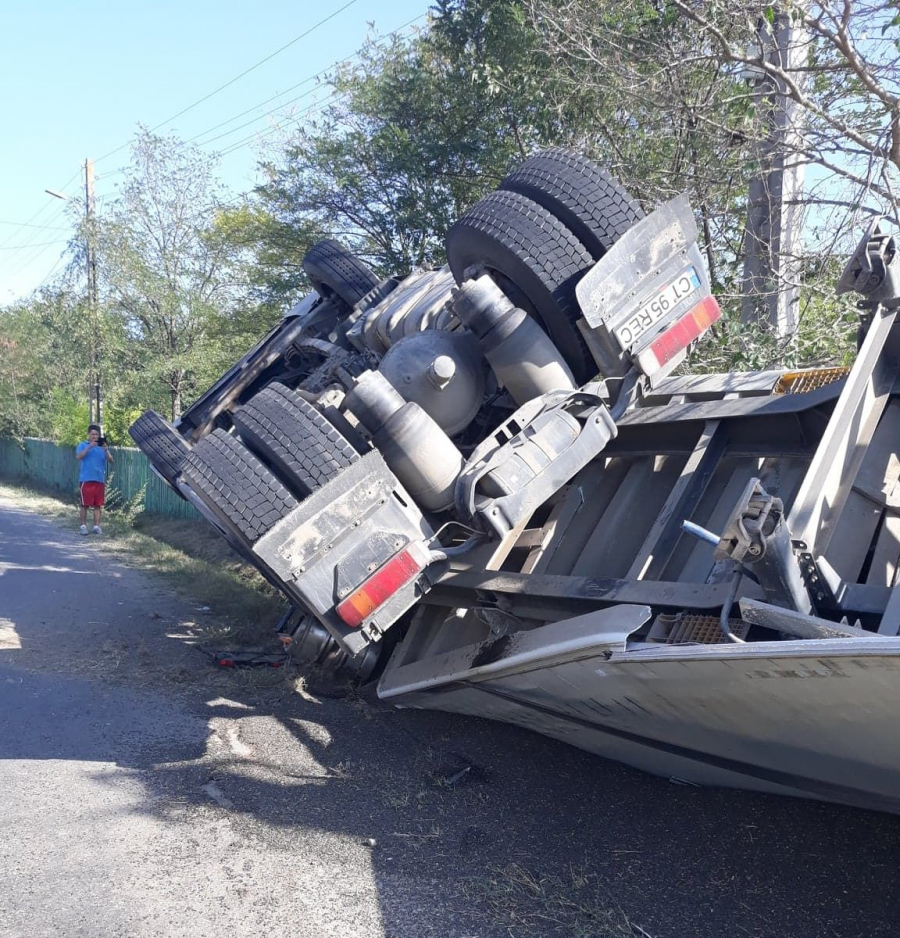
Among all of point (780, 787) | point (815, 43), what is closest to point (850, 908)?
point (780, 787)

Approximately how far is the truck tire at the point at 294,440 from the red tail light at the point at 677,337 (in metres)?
1.44

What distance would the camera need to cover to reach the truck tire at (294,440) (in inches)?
160

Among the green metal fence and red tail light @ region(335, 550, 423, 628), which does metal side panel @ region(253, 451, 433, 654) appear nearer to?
red tail light @ region(335, 550, 423, 628)

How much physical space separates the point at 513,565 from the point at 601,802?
124 cm

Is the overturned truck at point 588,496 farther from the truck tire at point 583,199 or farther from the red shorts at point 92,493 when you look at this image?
the red shorts at point 92,493

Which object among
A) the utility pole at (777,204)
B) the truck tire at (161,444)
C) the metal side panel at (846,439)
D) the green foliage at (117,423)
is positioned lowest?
the green foliage at (117,423)

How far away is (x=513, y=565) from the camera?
4.84 meters

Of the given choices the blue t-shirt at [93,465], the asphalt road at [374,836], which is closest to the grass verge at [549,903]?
the asphalt road at [374,836]

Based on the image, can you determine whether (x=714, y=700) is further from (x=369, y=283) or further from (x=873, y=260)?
(x=369, y=283)

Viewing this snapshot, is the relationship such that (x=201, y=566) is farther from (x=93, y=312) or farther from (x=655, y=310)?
(x=93, y=312)

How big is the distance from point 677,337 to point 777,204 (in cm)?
411

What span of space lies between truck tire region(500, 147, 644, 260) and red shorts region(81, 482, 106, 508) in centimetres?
1100

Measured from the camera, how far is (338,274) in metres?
7.68

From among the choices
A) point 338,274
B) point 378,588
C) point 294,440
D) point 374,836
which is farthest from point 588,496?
point 338,274
